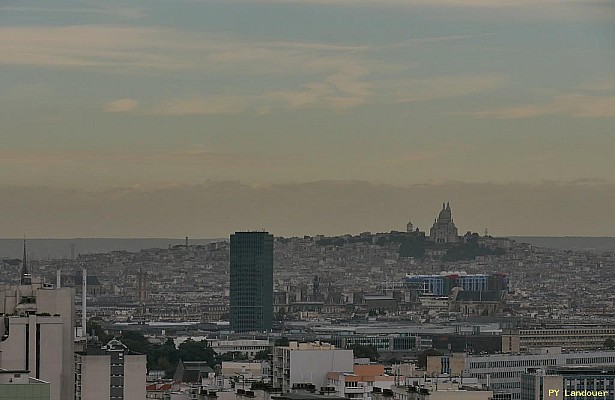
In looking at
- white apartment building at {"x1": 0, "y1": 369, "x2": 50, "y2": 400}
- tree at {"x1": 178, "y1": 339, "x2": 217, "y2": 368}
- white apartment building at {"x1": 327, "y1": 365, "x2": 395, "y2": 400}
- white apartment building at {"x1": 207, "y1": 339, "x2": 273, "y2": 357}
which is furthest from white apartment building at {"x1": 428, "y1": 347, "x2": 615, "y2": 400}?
white apartment building at {"x1": 0, "y1": 369, "x2": 50, "y2": 400}

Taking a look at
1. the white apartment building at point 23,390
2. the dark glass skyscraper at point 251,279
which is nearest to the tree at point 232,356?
the dark glass skyscraper at point 251,279

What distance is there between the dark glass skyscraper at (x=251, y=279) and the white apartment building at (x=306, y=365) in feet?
170

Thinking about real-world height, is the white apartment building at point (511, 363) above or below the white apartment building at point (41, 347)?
below

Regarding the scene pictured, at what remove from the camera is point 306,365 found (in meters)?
28.8

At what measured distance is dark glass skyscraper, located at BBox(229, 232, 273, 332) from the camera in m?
83.4

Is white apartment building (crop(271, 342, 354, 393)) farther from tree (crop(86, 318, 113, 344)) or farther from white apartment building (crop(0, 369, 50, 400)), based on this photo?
white apartment building (crop(0, 369, 50, 400))

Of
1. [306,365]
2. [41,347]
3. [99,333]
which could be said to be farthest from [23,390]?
[99,333]

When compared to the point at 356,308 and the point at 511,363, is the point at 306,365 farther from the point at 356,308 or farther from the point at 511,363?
the point at 356,308

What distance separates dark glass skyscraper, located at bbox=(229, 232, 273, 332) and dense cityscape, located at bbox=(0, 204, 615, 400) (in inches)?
2.9

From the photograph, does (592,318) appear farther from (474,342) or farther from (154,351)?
(154,351)

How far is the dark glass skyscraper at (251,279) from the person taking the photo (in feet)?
274

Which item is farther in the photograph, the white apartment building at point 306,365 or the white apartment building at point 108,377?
the white apartment building at point 306,365

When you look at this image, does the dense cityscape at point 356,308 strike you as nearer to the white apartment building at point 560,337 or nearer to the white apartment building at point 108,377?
the white apartment building at point 560,337

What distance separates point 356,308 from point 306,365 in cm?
6718
